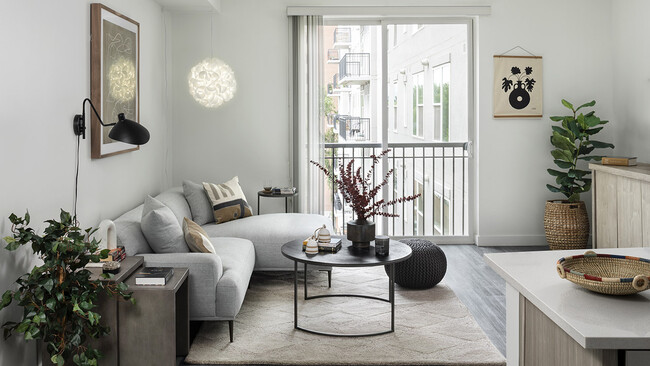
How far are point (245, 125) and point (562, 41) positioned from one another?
10.2ft

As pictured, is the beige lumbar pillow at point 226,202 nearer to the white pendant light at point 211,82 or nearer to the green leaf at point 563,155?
the white pendant light at point 211,82

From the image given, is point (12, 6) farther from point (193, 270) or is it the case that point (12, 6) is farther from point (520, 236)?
point (520, 236)

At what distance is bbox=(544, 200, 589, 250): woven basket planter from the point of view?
5.78 meters

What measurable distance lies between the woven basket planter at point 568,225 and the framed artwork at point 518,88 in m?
0.94

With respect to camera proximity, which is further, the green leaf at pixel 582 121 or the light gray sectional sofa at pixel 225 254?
the green leaf at pixel 582 121

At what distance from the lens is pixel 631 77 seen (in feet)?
19.2

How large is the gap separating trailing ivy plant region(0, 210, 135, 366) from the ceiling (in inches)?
128

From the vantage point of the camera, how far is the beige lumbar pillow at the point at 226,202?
5293 mm

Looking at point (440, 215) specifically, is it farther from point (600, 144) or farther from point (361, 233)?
point (361, 233)

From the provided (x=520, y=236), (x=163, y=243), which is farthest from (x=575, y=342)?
(x=520, y=236)

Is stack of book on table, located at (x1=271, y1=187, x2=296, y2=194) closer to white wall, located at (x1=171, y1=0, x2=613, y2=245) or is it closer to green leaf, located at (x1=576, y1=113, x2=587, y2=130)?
white wall, located at (x1=171, y1=0, x2=613, y2=245)

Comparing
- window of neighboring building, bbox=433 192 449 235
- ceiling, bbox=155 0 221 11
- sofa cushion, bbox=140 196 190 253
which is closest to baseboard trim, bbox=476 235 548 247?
window of neighboring building, bbox=433 192 449 235

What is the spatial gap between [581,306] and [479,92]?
186 inches

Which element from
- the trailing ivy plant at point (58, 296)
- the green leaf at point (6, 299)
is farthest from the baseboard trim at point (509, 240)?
the green leaf at point (6, 299)
